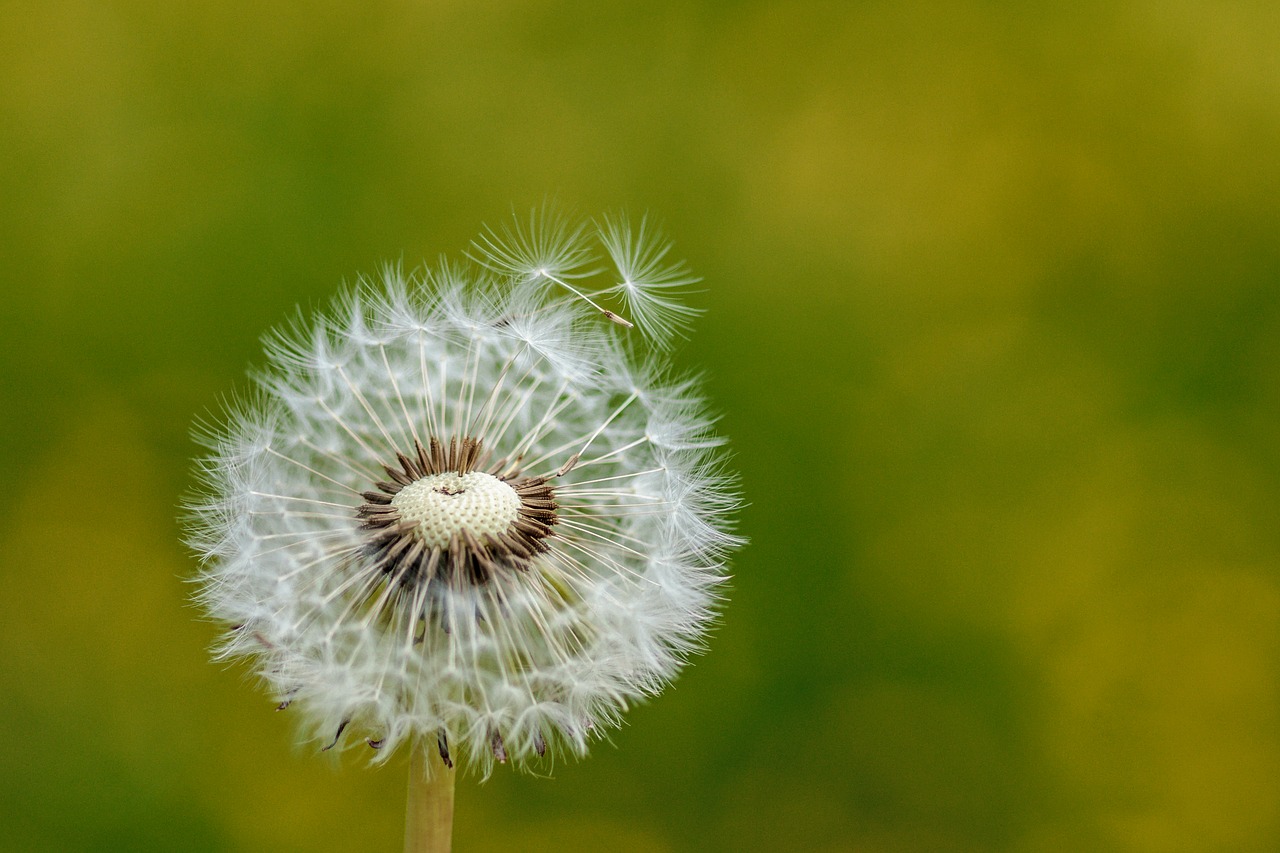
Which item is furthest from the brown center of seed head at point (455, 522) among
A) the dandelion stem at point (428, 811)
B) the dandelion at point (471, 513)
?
the dandelion stem at point (428, 811)

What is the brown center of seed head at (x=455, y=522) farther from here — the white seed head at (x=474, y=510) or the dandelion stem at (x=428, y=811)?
the dandelion stem at (x=428, y=811)

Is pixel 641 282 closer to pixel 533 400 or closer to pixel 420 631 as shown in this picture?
pixel 533 400

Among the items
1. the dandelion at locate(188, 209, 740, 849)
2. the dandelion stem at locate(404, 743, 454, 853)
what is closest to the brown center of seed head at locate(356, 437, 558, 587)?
the dandelion at locate(188, 209, 740, 849)

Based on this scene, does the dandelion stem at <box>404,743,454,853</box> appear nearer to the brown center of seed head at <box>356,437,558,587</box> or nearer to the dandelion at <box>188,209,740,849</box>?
the dandelion at <box>188,209,740,849</box>

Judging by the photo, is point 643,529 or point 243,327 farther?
point 243,327

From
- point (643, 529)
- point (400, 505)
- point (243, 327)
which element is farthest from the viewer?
point (243, 327)

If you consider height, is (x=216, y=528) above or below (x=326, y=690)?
above

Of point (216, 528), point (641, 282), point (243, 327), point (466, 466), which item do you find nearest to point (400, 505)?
point (466, 466)
